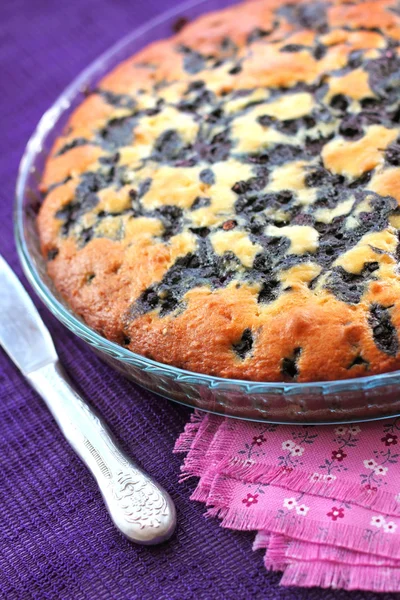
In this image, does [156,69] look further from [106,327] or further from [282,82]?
[106,327]

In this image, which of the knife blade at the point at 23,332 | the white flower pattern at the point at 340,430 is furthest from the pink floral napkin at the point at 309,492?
the knife blade at the point at 23,332

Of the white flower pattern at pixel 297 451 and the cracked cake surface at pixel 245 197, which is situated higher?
the cracked cake surface at pixel 245 197

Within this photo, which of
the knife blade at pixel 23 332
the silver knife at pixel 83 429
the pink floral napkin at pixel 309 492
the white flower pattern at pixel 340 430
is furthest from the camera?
→ the knife blade at pixel 23 332

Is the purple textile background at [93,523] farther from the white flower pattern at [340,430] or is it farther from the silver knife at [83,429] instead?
the white flower pattern at [340,430]

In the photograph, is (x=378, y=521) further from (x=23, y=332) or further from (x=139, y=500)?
(x=23, y=332)

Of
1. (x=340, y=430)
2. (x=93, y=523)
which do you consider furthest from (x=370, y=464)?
(x=93, y=523)

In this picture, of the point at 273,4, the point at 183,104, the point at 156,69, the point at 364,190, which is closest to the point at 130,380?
the point at 364,190
